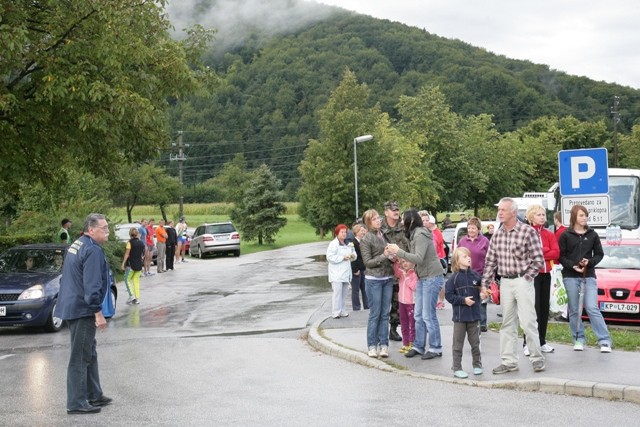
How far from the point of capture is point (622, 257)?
15297mm

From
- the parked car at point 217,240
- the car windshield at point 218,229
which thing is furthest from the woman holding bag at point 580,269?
the car windshield at point 218,229

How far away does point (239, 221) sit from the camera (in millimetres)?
58500

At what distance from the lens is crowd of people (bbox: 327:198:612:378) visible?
31.8 ft

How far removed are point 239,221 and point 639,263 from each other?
148 feet

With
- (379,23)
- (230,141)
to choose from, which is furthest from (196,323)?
(379,23)

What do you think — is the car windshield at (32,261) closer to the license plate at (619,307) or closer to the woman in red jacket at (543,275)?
the woman in red jacket at (543,275)

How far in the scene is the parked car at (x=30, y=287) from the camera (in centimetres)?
1500

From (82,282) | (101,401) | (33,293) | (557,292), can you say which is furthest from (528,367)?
(33,293)

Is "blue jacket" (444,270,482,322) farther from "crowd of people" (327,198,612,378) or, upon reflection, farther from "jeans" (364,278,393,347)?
"jeans" (364,278,393,347)

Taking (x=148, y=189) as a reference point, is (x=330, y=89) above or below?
above

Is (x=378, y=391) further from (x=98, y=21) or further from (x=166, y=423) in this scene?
(x=98, y=21)

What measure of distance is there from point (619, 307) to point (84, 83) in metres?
10.9

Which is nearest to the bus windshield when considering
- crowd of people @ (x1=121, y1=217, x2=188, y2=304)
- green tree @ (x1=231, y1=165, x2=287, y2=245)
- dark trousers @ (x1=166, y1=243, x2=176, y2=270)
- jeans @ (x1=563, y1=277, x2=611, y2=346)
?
crowd of people @ (x1=121, y1=217, x2=188, y2=304)

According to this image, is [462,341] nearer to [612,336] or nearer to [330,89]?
[612,336]
